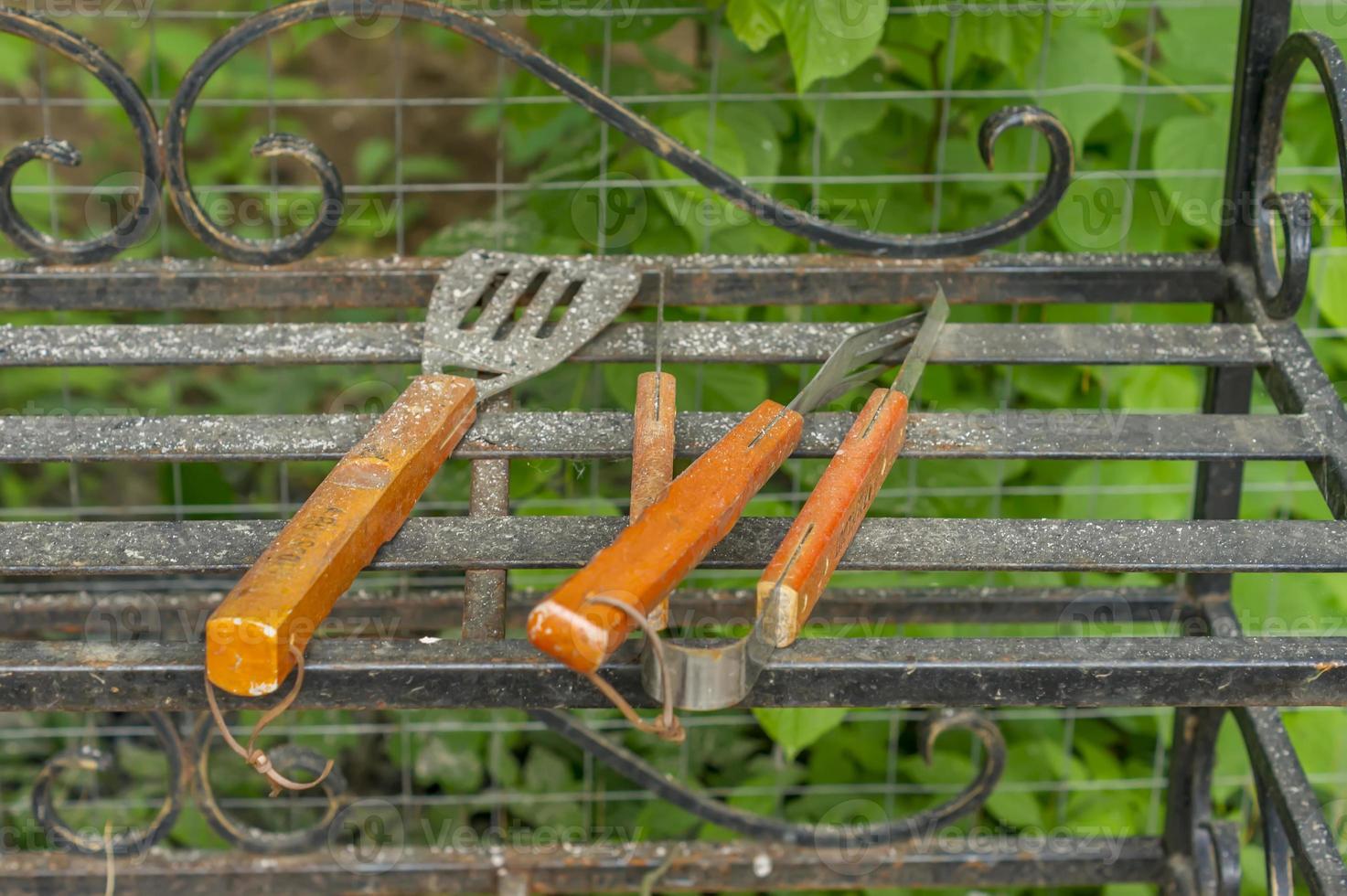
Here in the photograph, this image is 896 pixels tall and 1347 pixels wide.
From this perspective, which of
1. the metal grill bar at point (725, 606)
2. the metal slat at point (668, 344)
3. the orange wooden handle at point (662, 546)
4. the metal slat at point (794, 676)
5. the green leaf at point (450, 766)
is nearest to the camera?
the orange wooden handle at point (662, 546)

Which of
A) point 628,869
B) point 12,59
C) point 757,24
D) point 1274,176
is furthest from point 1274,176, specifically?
point 12,59

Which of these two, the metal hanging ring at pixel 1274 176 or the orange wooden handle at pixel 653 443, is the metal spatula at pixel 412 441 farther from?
the metal hanging ring at pixel 1274 176

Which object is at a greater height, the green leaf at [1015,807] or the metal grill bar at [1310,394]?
the metal grill bar at [1310,394]

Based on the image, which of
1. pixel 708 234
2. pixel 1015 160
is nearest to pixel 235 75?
pixel 708 234

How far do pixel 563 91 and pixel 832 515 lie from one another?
0.61m

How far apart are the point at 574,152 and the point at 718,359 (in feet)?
2.05

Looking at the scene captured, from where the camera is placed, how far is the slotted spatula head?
1033 millimetres

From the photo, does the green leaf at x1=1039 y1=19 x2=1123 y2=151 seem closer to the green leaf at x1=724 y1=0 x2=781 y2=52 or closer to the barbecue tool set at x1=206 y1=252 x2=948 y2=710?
the green leaf at x1=724 y1=0 x2=781 y2=52

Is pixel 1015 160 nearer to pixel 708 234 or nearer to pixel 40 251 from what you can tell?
pixel 708 234

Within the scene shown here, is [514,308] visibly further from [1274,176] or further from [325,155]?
[1274,176]

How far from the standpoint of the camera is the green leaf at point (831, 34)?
127 centimetres

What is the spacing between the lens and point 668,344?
1088 millimetres

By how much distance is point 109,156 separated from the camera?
2.58 meters

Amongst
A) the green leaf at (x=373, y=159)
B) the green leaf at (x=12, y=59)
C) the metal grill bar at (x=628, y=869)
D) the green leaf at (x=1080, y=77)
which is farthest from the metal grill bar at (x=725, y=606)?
the green leaf at (x=373, y=159)
